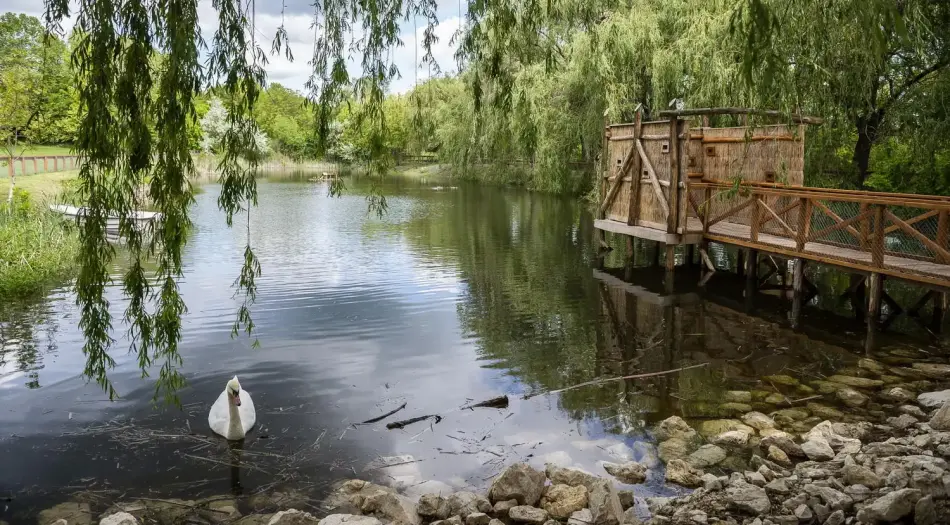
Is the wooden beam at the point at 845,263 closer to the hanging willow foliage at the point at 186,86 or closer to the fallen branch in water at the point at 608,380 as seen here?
the fallen branch in water at the point at 608,380

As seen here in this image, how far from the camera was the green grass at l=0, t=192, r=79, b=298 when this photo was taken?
38.4 feet

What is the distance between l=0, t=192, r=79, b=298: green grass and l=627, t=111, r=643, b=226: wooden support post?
397 inches

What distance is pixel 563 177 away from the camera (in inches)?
943

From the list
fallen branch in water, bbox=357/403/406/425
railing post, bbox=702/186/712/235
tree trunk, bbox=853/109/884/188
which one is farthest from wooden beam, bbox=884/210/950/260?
fallen branch in water, bbox=357/403/406/425

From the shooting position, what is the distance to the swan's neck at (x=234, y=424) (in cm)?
618

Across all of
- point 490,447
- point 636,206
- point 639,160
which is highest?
point 639,160

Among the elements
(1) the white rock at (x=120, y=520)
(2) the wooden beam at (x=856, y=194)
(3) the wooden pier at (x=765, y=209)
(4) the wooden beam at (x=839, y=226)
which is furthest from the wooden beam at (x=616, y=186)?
(1) the white rock at (x=120, y=520)

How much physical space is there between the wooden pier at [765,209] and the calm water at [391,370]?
0.87 metres

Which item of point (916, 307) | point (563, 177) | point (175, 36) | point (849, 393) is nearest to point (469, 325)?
point (849, 393)

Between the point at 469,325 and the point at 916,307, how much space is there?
645 cm

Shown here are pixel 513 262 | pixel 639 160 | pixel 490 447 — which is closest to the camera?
pixel 490 447

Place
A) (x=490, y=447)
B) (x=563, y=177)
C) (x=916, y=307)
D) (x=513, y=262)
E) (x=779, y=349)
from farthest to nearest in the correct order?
(x=563, y=177), (x=513, y=262), (x=916, y=307), (x=779, y=349), (x=490, y=447)

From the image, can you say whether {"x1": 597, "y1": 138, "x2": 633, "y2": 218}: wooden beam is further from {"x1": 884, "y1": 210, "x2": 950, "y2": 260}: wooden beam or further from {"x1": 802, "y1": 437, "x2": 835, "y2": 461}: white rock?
{"x1": 802, "y1": 437, "x2": 835, "y2": 461}: white rock

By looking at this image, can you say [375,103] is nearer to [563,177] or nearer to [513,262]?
[513,262]
